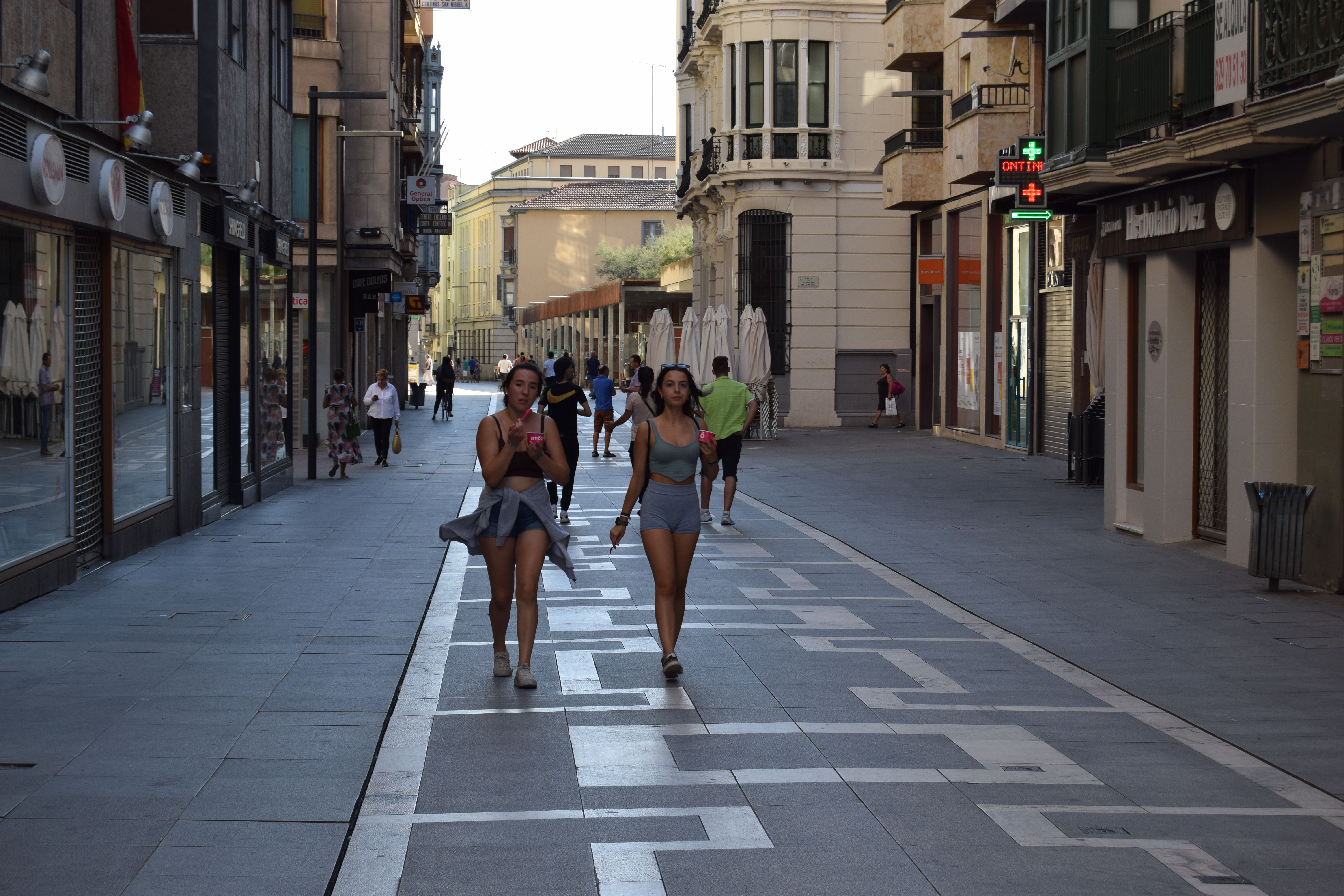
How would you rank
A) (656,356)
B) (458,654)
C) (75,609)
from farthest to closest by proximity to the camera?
1. (656,356)
2. (75,609)
3. (458,654)

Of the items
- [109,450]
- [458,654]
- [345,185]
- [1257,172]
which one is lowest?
[458,654]

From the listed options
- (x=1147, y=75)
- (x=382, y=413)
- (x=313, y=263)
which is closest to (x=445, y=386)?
(x=382, y=413)

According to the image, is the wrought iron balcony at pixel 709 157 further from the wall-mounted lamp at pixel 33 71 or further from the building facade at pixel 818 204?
the wall-mounted lamp at pixel 33 71

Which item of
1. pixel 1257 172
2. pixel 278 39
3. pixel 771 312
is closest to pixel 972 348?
pixel 771 312

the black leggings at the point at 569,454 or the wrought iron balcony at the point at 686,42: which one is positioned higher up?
the wrought iron balcony at the point at 686,42

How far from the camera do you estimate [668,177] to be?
438 ft

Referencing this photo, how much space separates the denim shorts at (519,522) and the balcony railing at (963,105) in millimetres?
21057

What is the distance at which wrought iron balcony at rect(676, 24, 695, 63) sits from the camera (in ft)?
158

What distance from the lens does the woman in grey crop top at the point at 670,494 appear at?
8961mm

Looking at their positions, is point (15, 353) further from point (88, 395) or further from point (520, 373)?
point (520, 373)

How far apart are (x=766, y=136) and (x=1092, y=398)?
718 inches

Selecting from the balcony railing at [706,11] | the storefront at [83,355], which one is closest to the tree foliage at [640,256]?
the balcony railing at [706,11]

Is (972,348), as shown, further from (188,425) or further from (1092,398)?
(188,425)

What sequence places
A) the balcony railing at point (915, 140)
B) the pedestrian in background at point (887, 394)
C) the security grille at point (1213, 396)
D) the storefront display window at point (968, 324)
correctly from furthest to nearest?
the pedestrian in background at point (887, 394) < the balcony railing at point (915, 140) < the storefront display window at point (968, 324) < the security grille at point (1213, 396)
